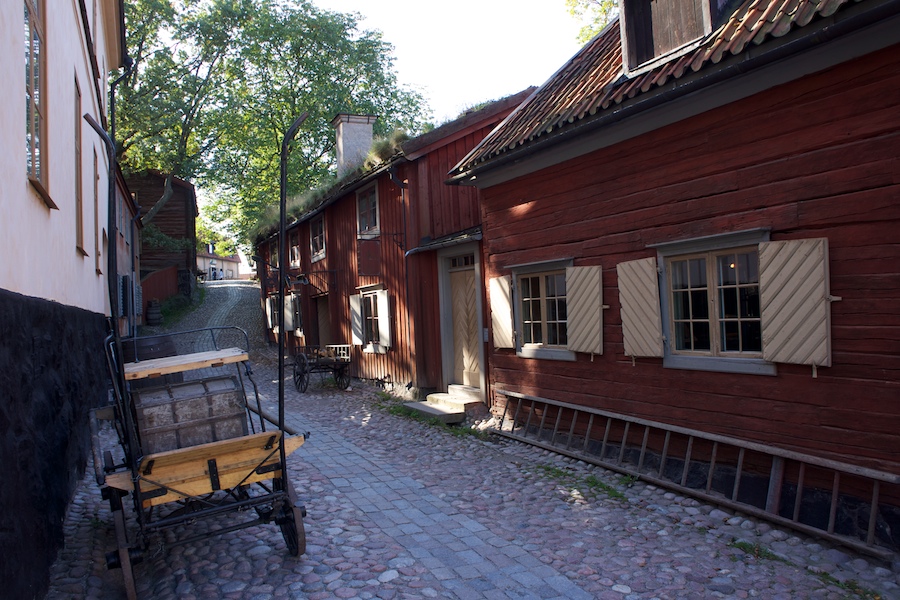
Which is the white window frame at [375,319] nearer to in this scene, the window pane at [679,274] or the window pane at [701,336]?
the window pane at [679,274]

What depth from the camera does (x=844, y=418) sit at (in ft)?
16.9

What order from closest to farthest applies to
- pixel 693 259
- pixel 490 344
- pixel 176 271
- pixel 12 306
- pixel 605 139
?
pixel 12 306, pixel 693 259, pixel 605 139, pixel 490 344, pixel 176 271

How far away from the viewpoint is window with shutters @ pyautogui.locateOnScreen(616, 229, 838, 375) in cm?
530

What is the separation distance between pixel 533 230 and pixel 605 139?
175cm

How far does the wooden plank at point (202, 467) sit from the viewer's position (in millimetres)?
4176

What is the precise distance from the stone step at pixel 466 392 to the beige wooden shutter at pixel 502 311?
1.53 m

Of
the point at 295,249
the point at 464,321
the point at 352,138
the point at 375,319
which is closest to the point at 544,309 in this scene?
the point at 464,321

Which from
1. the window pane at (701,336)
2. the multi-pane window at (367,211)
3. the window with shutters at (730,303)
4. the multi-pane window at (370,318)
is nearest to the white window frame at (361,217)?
the multi-pane window at (367,211)

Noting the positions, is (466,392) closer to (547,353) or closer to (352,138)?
(547,353)

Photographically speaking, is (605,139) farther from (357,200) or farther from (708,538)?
(357,200)

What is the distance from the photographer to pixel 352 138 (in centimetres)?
1950

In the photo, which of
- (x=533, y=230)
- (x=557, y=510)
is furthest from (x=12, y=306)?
(x=533, y=230)

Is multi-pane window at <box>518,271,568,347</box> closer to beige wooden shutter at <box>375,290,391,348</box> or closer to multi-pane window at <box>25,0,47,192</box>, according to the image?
beige wooden shutter at <box>375,290,391,348</box>

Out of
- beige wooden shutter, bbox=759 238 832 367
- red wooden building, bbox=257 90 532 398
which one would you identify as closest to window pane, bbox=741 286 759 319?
beige wooden shutter, bbox=759 238 832 367
